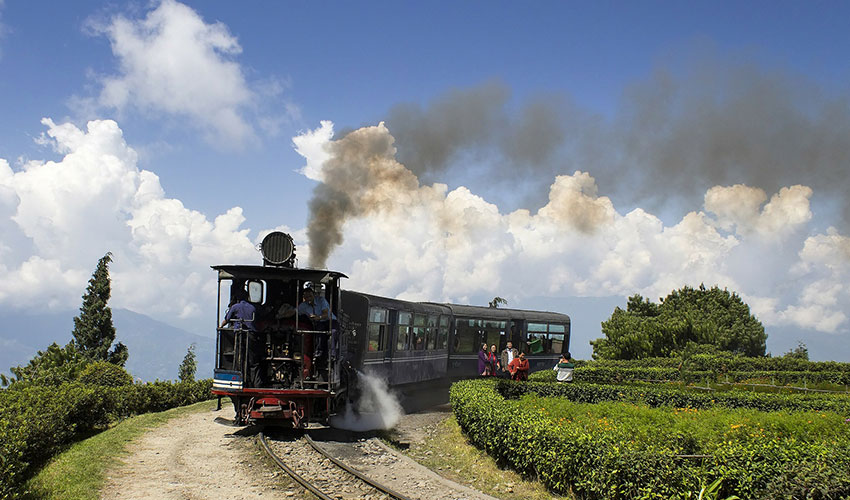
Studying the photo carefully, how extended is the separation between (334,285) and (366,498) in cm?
588

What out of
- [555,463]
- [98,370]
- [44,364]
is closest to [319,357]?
[555,463]

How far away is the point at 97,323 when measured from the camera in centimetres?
5291

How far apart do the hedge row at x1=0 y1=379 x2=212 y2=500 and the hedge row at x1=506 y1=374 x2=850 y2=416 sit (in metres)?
11.3

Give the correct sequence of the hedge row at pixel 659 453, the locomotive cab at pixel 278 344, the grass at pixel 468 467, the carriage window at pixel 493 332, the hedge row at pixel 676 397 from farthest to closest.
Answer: the carriage window at pixel 493 332
the hedge row at pixel 676 397
the locomotive cab at pixel 278 344
the grass at pixel 468 467
the hedge row at pixel 659 453

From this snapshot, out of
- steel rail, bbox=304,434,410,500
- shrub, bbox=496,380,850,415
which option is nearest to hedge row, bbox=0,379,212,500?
steel rail, bbox=304,434,410,500

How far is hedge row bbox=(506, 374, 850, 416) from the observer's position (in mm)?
18672

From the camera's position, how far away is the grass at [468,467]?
10.9 meters

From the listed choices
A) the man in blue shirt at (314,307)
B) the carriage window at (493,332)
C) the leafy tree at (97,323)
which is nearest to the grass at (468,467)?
the man in blue shirt at (314,307)

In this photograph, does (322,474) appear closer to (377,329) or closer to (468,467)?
(468,467)

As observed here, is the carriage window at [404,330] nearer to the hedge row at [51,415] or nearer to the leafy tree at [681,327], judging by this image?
the hedge row at [51,415]

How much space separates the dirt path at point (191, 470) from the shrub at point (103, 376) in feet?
21.9

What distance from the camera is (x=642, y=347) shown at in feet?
174

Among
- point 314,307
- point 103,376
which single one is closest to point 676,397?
point 314,307

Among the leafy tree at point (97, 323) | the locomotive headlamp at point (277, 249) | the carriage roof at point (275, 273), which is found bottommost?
the leafy tree at point (97, 323)
